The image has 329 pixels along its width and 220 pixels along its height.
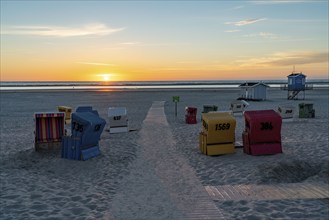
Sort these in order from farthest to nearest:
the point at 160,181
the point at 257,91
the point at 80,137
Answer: the point at 257,91 → the point at 80,137 → the point at 160,181

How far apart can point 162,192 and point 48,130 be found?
6579mm

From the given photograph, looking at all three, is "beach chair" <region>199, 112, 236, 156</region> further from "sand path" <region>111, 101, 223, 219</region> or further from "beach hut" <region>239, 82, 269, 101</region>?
"beach hut" <region>239, 82, 269, 101</region>

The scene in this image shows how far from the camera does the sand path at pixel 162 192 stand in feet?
23.0

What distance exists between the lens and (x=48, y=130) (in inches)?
519

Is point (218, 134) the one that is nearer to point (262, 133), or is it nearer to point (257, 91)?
point (262, 133)

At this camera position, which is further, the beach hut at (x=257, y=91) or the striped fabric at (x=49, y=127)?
the beach hut at (x=257, y=91)

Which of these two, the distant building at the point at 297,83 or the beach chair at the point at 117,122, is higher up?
the distant building at the point at 297,83

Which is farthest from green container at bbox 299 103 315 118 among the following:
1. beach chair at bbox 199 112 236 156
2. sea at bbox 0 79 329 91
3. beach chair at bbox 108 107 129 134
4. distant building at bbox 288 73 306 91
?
sea at bbox 0 79 329 91

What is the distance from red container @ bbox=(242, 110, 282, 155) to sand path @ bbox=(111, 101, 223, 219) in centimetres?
247

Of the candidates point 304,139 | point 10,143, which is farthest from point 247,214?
point 10,143

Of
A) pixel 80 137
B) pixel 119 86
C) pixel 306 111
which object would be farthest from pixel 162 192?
pixel 119 86

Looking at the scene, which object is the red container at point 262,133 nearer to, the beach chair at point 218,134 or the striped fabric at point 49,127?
the beach chair at point 218,134

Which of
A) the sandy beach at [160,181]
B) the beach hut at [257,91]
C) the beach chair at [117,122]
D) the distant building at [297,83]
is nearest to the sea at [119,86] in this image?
the distant building at [297,83]

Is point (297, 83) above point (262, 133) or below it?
above
